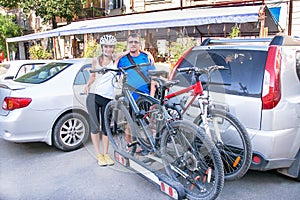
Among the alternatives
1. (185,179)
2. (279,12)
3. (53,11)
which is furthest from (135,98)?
(53,11)

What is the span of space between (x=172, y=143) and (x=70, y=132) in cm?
225

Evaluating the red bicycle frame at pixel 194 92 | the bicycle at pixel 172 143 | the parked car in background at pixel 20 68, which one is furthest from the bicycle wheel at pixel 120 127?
the parked car in background at pixel 20 68

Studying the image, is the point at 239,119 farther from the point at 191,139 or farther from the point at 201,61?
the point at 201,61

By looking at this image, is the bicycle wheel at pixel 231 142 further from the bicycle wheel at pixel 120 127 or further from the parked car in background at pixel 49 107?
the parked car in background at pixel 49 107

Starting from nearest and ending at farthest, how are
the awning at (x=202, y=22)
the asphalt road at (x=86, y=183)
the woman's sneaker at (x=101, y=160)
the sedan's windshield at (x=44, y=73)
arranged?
the asphalt road at (x=86, y=183)
the woman's sneaker at (x=101, y=160)
the sedan's windshield at (x=44, y=73)
the awning at (x=202, y=22)

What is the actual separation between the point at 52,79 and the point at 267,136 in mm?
3295

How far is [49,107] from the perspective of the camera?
14.2ft

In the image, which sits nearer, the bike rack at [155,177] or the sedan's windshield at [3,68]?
the bike rack at [155,177]

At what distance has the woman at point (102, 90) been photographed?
380 cm

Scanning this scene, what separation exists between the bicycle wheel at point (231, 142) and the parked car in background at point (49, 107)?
2278mm

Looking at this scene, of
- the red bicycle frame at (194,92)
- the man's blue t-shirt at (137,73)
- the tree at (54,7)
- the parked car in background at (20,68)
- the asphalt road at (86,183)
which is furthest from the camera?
the tree at (54,7)

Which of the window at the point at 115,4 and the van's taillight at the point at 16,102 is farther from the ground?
the window at the point at 115,4

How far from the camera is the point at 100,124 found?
13.2 ft

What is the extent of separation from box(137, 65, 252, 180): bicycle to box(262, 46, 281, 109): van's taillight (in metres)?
0.37
